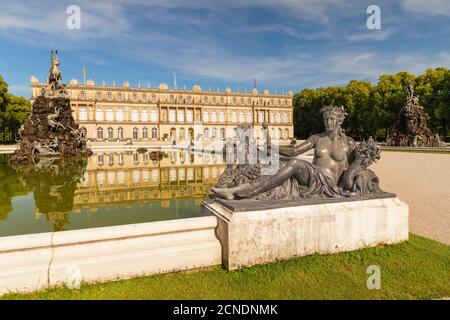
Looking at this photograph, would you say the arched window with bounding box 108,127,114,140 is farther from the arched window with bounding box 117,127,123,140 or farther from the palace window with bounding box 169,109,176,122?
the palace window with bounding box 169,109,176,122

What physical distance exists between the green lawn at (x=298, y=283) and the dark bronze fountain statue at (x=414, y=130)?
31773mm

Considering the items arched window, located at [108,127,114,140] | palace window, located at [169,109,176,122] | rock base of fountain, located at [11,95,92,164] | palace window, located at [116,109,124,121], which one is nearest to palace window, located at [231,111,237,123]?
palace window, located at [169,109,176,122]

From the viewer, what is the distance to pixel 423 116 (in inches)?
1216

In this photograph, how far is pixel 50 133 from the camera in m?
19.8

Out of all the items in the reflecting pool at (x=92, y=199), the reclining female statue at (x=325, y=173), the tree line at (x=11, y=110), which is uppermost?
the tree line at (x=11, y=110)

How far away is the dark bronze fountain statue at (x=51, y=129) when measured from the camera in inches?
738

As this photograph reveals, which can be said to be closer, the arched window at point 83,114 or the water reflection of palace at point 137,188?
the water reflection of palace at point 137,188

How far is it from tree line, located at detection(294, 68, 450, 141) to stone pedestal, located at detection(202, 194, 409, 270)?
39.7 meters

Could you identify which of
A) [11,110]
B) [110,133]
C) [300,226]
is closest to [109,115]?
[110,133]

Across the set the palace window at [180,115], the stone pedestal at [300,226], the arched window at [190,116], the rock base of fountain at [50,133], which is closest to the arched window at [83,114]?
the palace window at [180,115]

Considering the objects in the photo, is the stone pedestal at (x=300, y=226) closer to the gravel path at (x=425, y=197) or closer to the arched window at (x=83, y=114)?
the gravel path at (x=425, y=197)
